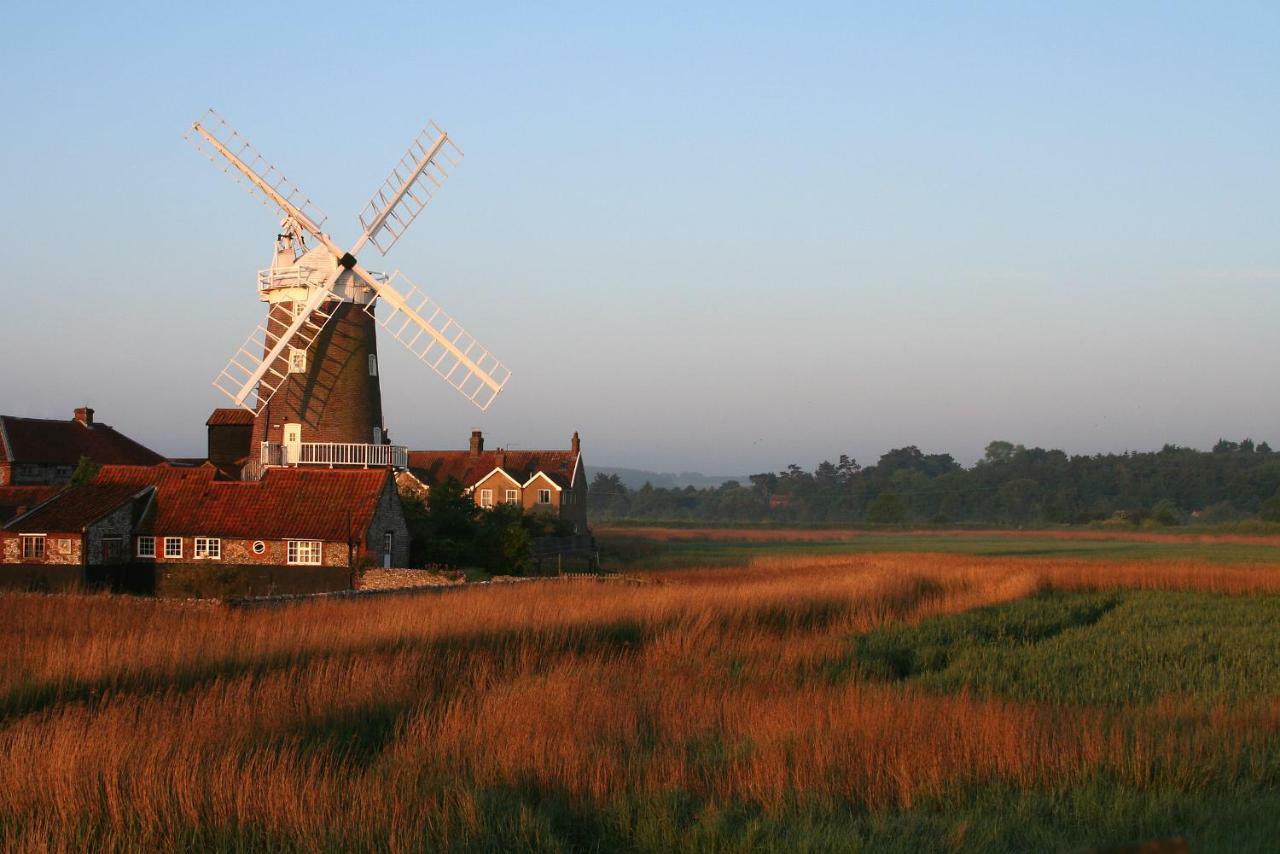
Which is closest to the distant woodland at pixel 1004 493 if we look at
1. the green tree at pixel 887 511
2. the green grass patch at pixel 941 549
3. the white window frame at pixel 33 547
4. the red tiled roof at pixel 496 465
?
the green tree at pixel 887 511

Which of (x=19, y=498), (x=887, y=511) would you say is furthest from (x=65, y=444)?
(x=887, y=511)

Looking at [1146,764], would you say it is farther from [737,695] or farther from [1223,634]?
[1223,634]

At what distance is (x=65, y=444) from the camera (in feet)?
163

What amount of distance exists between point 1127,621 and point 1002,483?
123 metres

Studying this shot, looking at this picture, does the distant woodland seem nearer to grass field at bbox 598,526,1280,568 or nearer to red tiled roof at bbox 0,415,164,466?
grass field at bbox 598,526,1280,568

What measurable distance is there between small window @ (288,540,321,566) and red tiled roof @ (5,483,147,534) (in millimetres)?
4828

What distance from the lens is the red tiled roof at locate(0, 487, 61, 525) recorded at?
116 feet

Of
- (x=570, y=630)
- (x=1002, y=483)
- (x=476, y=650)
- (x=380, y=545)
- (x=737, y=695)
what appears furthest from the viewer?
(x=1002, y=483)

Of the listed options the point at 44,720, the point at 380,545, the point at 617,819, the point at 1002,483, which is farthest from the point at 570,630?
the point at 1002,483

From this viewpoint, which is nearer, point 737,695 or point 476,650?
point 737,695

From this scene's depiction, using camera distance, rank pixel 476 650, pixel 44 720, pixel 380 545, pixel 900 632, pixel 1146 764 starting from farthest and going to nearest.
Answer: pixel 380 545
pixel 900 632
pixel 476 650
pixel 44 720
pixel 1146 764

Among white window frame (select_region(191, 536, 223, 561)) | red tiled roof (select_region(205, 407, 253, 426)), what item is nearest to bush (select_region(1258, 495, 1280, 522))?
red tiled roof (select_region(205, 407, 253, 426))

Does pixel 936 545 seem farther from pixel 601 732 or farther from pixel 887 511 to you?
pixel 601 732

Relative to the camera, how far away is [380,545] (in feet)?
109
